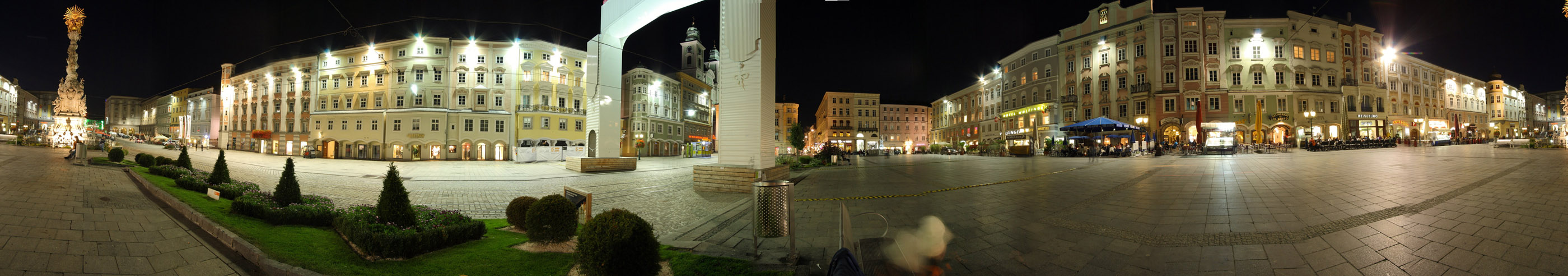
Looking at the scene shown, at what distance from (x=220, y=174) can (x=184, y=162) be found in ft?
8.34

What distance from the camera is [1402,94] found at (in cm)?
3969

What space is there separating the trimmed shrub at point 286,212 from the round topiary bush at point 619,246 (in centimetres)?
351

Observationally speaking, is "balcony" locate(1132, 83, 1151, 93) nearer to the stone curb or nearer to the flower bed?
the stone curb

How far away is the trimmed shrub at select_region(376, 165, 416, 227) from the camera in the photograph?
13.9 ft

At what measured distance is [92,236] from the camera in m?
3.57

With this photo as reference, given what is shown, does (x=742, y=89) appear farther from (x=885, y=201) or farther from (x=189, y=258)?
(x=189, y=258)

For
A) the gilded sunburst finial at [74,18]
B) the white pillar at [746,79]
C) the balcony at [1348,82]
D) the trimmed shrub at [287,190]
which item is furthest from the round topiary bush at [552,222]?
the balcony at [1348,82]

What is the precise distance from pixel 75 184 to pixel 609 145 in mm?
10144

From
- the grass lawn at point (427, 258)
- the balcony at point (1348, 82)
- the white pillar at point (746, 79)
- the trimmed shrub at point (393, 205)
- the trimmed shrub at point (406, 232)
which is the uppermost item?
the balcony at point (1348, 82)

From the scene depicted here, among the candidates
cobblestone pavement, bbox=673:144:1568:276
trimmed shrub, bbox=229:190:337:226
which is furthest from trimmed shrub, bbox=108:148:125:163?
cobblestone pavement, bbox=673:144:1568:276

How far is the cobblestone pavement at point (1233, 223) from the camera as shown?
3086 millimetres

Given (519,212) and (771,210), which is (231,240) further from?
(771,210)

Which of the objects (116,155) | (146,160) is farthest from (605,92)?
(116,155)

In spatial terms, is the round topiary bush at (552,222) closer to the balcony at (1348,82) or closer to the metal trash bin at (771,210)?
the metal trash bin at (771,210)
